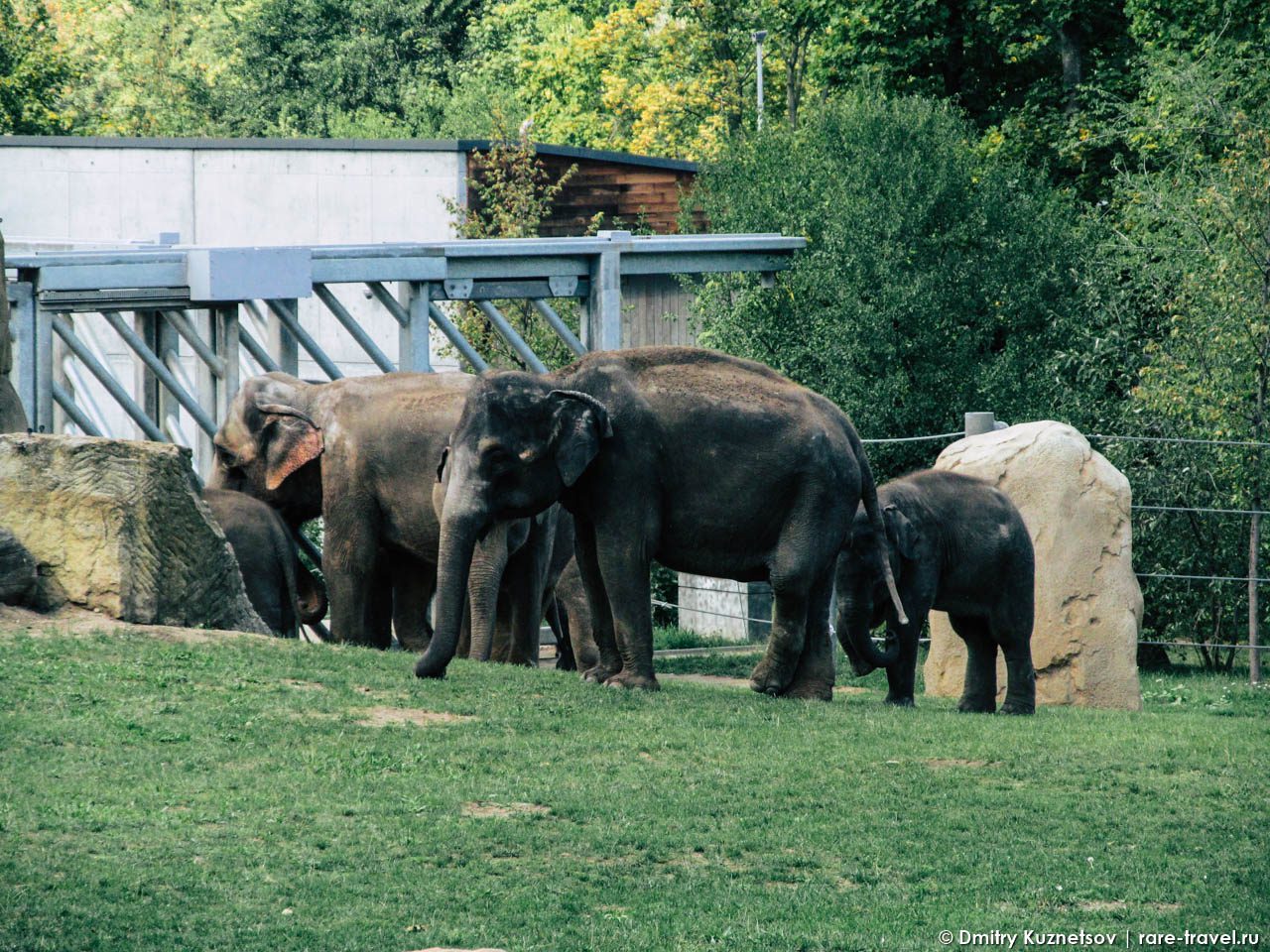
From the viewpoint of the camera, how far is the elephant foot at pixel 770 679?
12305 millimetres

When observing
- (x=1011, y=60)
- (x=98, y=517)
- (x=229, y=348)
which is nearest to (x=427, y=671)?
(x=98, y=517)

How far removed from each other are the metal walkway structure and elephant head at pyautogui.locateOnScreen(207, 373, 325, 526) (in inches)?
46.1

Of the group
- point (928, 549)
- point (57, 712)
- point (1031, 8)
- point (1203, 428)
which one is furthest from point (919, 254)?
point (57, 712)

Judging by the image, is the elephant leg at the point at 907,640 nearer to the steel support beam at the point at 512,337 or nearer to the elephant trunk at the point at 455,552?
the elephant trunk at the point at 455,552

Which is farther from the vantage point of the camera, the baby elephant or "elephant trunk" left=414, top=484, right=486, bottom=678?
the baby elephant

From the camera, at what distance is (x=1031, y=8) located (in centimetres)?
3138

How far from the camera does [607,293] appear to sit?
18547 mm

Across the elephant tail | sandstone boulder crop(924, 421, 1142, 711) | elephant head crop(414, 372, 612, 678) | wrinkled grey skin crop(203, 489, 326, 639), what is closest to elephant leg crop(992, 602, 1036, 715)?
the elephant tail

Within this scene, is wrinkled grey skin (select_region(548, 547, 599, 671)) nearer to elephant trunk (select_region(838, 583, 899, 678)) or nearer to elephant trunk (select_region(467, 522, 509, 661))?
elephant trunk (select_region(467, 522, 509, 661))

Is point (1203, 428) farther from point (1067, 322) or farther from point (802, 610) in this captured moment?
point (802, 610)

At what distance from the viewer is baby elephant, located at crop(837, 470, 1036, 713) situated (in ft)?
41.6

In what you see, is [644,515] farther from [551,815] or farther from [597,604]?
[551,815]

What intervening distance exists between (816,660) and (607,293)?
6.74 metres

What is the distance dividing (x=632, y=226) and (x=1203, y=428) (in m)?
15.7
